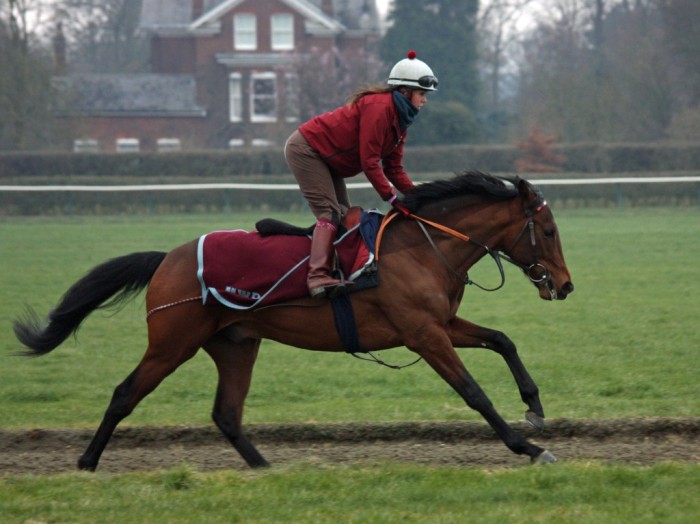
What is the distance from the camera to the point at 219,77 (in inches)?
2016

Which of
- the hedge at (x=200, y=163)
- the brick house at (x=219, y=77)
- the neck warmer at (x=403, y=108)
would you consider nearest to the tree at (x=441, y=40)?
the brick house at (x=219, y=77)

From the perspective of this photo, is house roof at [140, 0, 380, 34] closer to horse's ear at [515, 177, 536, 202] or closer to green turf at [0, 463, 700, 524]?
horse's ear at [515, 177, 536, 202]

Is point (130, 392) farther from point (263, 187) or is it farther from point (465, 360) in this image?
point (263, 187)

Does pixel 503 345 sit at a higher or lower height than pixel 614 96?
lower

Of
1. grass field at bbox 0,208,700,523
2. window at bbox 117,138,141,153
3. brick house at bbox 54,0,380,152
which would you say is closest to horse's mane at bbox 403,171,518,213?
grass field at bbox 0,208,700,523

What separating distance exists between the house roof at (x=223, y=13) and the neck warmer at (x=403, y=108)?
46.7 meters

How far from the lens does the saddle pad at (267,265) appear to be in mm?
6430

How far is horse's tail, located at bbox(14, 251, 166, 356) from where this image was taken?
6789mm

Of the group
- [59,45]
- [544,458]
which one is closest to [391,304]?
[544,458]

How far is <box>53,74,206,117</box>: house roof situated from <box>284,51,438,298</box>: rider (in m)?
→ 44.2

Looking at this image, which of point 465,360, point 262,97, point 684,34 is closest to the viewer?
point 465,360

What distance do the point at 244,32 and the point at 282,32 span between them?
6.32 feet

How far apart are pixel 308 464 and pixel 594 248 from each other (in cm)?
1551

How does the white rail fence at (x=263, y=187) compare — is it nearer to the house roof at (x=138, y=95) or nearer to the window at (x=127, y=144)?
the house roof at (x=138, y=95)
